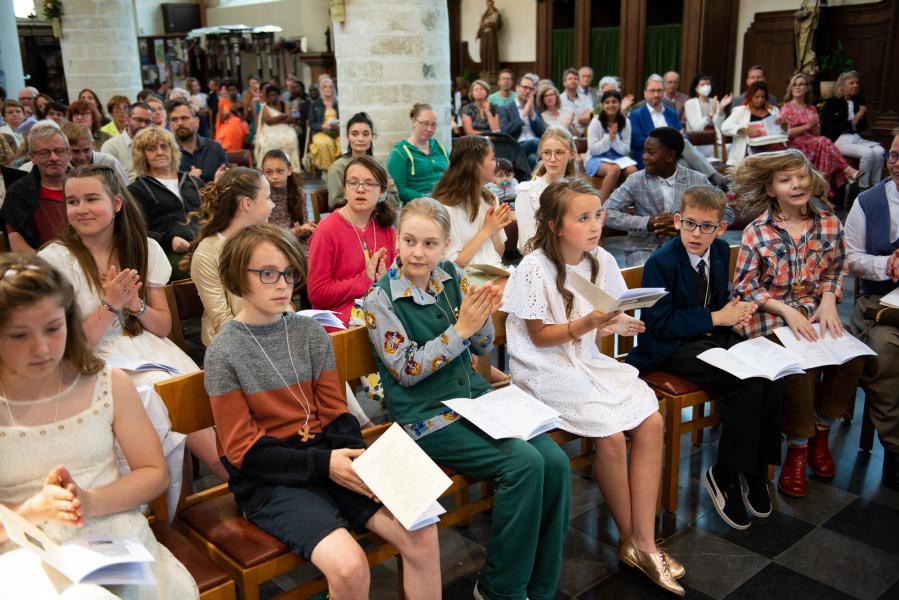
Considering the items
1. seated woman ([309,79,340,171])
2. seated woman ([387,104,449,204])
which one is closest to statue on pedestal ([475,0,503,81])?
seated woman ([309,79,340,171])

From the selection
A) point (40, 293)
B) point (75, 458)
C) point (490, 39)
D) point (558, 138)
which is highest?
point (490, 39)

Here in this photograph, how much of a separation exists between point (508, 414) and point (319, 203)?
334cm

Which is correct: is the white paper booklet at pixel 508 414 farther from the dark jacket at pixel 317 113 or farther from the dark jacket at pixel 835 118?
the dark jacket at pixel 317 113

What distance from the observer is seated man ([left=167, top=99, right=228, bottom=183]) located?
582 cm

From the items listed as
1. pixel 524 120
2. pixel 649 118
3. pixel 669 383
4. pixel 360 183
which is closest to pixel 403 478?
pixel 669 383

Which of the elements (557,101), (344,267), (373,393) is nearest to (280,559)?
(373,393)

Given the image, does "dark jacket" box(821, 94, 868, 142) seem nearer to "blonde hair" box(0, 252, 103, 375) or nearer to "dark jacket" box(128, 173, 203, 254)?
"dark jacket" box(128, 173, 203, 254)

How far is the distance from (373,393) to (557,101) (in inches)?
271

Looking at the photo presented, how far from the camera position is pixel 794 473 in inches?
126

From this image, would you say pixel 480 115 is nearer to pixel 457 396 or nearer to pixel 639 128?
pixel 639 128

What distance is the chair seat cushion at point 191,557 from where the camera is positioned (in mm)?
1971

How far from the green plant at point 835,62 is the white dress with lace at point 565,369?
31.3 ft

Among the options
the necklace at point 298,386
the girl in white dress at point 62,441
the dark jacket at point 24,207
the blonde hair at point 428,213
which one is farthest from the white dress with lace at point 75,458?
the dark jacket at point 24,207

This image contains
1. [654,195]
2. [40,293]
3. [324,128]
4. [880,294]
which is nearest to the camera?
[40,293]
